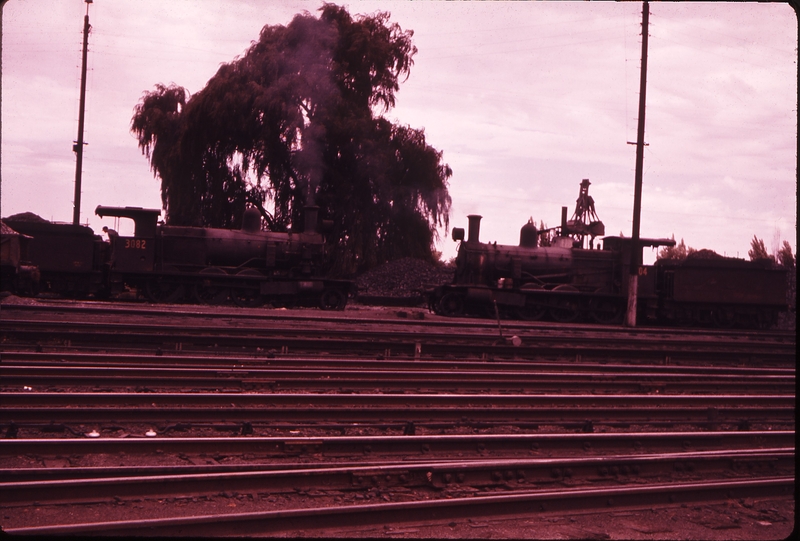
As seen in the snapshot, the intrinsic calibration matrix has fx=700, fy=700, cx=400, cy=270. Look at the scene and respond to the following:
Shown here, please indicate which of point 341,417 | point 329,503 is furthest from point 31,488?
point 341,417

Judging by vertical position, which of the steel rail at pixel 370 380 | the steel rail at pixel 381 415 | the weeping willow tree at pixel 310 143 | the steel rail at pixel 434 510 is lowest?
the steel rail at pixel 434 510

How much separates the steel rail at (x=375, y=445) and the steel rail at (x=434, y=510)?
4.02 ft

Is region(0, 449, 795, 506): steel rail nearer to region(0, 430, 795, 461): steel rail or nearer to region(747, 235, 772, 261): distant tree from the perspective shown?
region(0, 430, 795, 461): steel rail

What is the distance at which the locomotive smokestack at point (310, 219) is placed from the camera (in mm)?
23719

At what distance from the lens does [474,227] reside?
23.7 m

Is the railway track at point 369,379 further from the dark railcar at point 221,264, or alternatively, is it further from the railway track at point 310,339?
the dark railcar at point 221,264

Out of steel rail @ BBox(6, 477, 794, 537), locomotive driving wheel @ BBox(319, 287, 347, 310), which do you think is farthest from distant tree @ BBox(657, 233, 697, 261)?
steel rail @ BBox(6, 477, 794, 537)

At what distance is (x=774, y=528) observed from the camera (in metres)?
5.09

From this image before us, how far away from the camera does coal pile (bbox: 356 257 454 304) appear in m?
27.1

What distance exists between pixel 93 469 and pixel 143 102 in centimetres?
2892

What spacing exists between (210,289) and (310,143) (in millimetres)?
9597

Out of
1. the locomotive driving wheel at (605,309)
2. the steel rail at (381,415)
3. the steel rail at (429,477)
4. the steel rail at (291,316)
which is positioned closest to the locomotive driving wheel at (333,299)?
the steel rail at (291,316)

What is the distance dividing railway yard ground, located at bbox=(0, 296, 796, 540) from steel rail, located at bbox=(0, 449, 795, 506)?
14 millimetres

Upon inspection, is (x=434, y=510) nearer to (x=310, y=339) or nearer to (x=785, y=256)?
(x=310, y=339)
